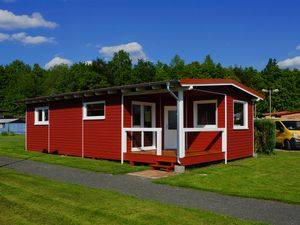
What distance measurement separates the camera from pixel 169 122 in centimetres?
1677

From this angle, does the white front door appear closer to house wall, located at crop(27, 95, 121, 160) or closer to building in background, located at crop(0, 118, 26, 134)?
house wall, located at crop(27, 95, 121, 160)

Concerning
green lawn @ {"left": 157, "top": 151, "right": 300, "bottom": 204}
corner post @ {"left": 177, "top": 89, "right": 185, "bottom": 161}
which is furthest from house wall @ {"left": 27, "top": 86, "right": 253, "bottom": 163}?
green lawn @ {"left": 157, "top": 151, "right": 300, "bottom": 204}

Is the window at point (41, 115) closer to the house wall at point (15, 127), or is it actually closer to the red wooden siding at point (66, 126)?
the red wooden siding at point (66, 126)

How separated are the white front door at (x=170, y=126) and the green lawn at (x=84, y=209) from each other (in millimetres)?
7838

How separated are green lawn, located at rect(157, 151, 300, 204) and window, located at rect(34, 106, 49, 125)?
9.94m

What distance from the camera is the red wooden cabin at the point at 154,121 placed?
14273 millimetres

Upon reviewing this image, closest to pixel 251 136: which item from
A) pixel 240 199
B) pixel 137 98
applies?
pixel 137 98

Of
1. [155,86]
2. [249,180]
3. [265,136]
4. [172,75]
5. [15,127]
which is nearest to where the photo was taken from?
A: [249,180]

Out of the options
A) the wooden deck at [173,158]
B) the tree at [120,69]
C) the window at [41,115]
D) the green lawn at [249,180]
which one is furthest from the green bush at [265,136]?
the tree at [120,69]

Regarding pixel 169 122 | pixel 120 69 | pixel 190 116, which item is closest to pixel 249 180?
pixel 190 116

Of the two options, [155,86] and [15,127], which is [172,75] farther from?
[155,86]

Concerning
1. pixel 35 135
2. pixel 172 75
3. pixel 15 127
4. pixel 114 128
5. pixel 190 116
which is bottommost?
pixel 15 127

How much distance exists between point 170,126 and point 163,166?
4180 millimetres

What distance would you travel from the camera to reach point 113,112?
1515 cm
